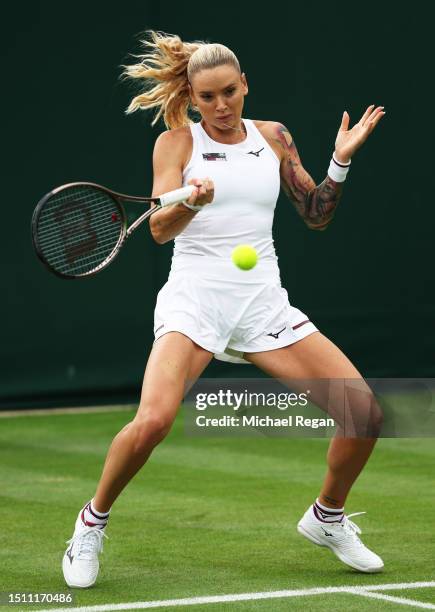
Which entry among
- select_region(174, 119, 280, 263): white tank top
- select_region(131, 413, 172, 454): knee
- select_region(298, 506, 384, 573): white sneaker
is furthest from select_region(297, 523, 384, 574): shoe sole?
select_region(174, 119, 280, 263): white tank top

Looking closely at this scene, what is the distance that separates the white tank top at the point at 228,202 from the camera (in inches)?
172

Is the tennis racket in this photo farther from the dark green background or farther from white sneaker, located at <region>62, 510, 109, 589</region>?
the dark green background

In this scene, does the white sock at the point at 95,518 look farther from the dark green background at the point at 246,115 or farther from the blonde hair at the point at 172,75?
the dark green background at the point at 246,115

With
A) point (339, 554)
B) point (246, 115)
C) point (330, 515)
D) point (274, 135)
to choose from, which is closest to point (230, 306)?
point (274, 135)

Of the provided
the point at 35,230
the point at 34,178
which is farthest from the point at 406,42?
the point at 35,230

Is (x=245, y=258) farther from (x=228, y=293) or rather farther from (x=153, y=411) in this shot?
(x=153, y=411)

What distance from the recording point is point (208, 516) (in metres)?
5.41

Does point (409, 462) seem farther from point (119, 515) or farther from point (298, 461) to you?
point (119, 515)

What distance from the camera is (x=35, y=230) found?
13.1 ft

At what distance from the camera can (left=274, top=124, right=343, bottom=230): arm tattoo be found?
15.0 feet

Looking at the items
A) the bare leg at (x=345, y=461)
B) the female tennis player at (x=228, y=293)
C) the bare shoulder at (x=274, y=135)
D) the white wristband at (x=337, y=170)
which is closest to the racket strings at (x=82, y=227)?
the female tennis player at (x=228, y=293)

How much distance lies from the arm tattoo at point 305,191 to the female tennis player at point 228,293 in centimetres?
1

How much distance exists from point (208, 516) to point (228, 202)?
62.1 inches

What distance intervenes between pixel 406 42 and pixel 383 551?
4957 millimetres
